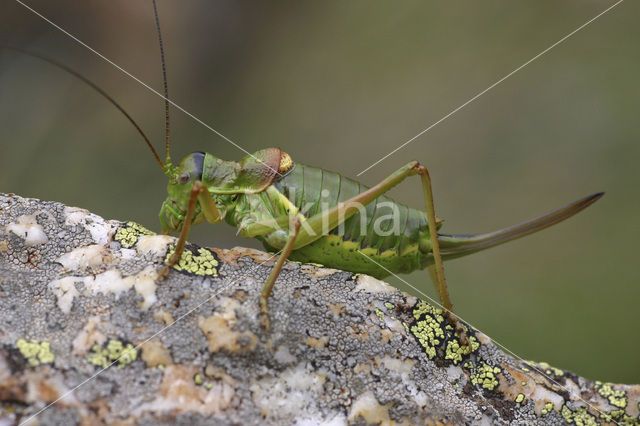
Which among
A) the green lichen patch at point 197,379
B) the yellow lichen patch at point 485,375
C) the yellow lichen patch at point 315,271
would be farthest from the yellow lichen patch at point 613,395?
the green lichen patch at point 197,379

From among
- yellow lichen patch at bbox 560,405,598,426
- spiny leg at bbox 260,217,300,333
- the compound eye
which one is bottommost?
yellow lichen patch at bbox 560,405,598,426

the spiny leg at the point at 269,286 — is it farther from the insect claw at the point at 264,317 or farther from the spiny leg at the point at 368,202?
the spiny leg at the point at 368,202

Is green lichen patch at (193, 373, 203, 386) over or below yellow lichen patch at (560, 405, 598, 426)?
over

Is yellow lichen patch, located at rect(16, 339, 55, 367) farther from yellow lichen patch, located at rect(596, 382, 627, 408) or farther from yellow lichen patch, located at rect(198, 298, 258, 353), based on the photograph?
yellow lichen patch, located at rect(596, 382, 627, 408)

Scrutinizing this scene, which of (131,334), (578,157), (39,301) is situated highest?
(578,157)

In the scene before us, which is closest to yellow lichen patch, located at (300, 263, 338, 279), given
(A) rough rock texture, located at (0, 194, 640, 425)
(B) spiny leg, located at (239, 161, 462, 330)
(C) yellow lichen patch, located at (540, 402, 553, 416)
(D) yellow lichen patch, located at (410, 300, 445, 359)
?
(A) rough rock texture, located at (0, 194, 640, 425)

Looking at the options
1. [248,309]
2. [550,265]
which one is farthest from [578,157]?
[248,309]

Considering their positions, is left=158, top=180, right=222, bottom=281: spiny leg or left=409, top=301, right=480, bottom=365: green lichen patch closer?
left=158, top=180, right=222, bottom=281: spiny leg

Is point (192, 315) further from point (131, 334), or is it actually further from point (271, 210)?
point (271, 210)
